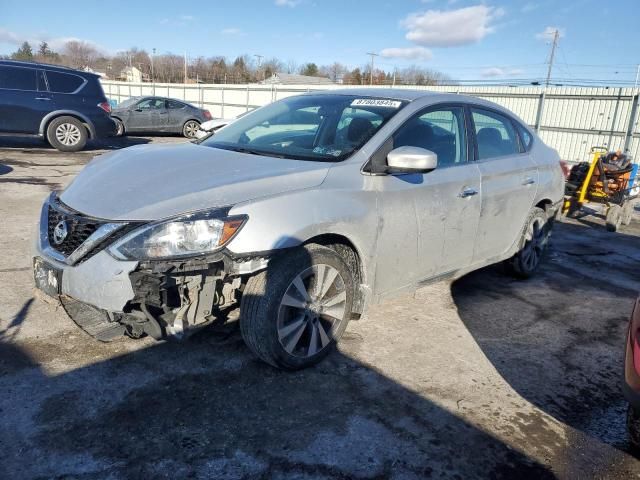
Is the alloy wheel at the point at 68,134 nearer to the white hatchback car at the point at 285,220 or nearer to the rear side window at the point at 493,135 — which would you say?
the white hatchback car at the point at 285,220

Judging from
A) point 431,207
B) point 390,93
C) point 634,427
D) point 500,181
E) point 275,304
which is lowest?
point 634,427

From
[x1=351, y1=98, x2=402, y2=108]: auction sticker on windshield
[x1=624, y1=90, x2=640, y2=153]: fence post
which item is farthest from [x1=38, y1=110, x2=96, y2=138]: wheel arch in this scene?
[x1=624, y1=90, x2=640, y2=153]: fence post

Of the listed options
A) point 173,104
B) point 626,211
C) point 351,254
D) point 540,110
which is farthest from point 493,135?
point 173,104

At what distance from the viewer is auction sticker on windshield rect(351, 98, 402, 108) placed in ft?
12.2

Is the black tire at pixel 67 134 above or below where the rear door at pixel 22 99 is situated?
below

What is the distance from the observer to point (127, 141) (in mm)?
16156

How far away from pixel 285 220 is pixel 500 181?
228cm

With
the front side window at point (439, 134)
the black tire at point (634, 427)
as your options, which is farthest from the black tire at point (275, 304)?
the black tire at point (634, 427)

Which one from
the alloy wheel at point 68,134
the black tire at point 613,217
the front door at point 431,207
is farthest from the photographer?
the alloy wheel at point 68,134

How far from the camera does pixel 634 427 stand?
2.55 meters

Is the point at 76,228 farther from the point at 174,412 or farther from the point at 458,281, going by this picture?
the point at 458,281

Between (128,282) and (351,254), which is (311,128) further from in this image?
(128,282)

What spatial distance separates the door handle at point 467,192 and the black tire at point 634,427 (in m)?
1.81

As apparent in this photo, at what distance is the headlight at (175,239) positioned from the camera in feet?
8.50
